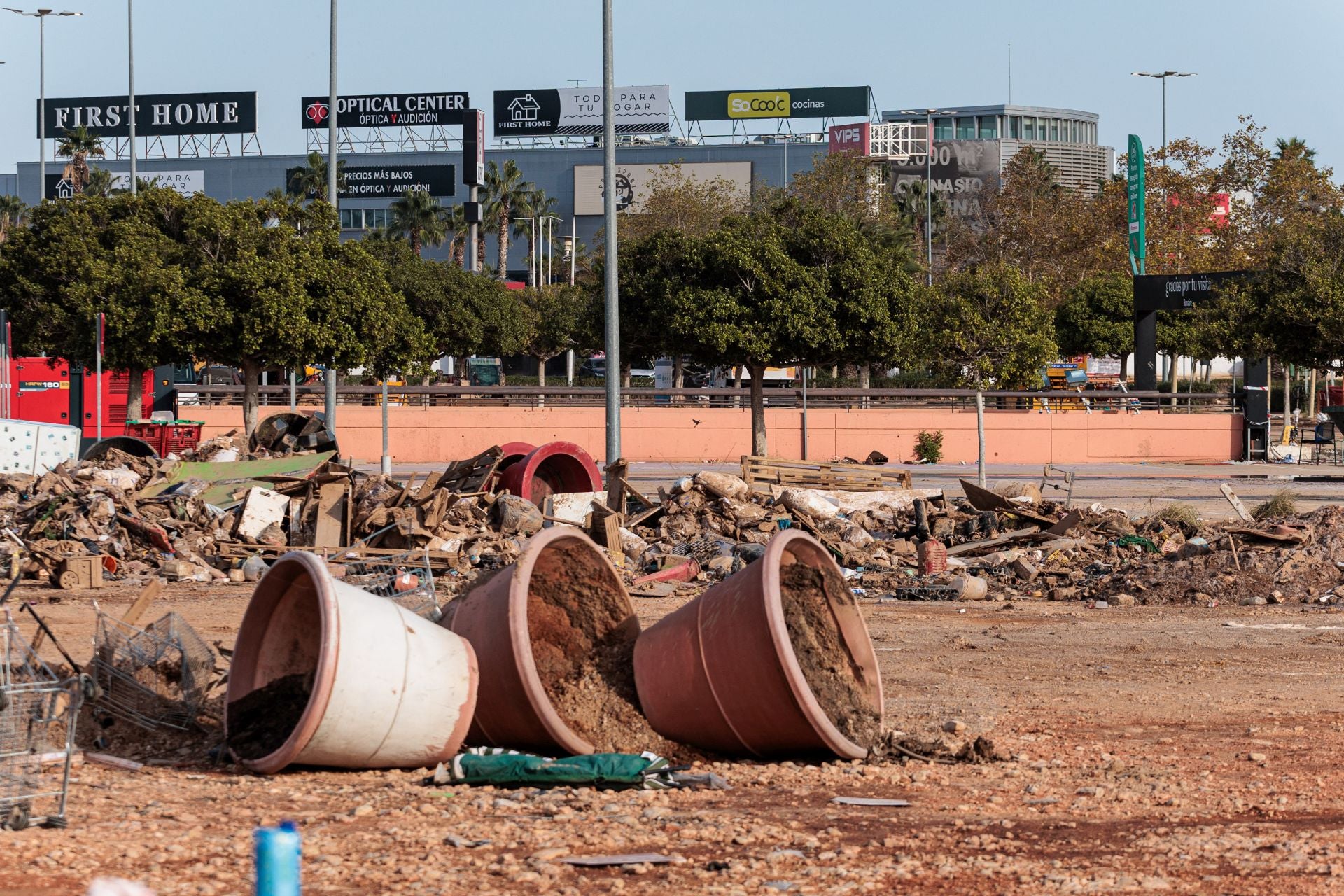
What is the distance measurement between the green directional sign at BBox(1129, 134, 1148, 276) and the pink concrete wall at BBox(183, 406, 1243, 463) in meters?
7.74

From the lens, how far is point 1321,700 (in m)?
9.09

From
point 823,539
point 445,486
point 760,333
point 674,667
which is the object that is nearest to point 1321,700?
point 674,667

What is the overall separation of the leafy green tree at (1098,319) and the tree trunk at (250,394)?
4263cm

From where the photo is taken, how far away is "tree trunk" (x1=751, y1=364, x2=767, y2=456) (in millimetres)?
30531

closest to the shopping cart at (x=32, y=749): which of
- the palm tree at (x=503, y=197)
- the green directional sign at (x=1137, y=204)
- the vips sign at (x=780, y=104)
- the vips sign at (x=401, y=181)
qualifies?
the green directional sign at (x=1137, y=204)

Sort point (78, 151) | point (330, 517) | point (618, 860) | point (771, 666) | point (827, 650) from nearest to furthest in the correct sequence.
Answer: point (618, 860)
point (771, 666)
point (827, 650)
point (330, 517)
point (78, 151)

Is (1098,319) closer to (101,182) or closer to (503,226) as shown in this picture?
(503,226)

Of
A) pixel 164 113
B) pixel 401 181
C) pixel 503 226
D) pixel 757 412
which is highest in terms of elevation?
pixel 164 113

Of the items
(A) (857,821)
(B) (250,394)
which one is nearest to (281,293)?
(B) (250,394)

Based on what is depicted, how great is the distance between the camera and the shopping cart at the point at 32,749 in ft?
19.1

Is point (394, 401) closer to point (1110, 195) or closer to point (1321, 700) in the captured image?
point (1321, 700)

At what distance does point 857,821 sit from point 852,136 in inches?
3892

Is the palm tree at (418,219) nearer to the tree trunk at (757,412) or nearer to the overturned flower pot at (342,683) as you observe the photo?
the tree trunk at (757,412)

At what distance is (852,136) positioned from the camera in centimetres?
10125
